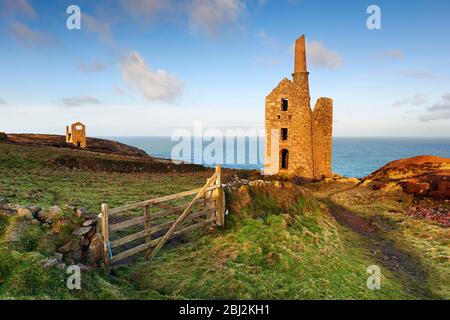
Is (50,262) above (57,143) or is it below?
below

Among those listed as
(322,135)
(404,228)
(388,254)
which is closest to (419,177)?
(322,135)

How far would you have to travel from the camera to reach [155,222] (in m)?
12.5

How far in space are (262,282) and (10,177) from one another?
19520mm

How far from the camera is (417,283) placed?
34.3 ft

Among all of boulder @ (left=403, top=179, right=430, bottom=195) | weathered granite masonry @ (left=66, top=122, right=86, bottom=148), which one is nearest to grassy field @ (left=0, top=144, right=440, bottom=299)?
boulder @ (left=403, top=179, right=430, bottom=195)

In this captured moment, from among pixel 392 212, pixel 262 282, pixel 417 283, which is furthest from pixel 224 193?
pixel 392 212

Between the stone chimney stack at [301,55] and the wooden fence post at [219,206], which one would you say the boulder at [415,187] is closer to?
the stone chimney stack at [301,55]

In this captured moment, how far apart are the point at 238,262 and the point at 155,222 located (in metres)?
4.55

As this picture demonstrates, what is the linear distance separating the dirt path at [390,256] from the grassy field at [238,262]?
43 centimetres

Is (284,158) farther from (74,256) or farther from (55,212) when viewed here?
(74,256)

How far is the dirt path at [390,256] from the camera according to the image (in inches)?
401

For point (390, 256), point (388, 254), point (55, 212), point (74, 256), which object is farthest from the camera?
point (388, 254)

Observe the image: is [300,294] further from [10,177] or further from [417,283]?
[10,177]

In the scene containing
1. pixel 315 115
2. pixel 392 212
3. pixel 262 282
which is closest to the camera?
pixel 262 282
